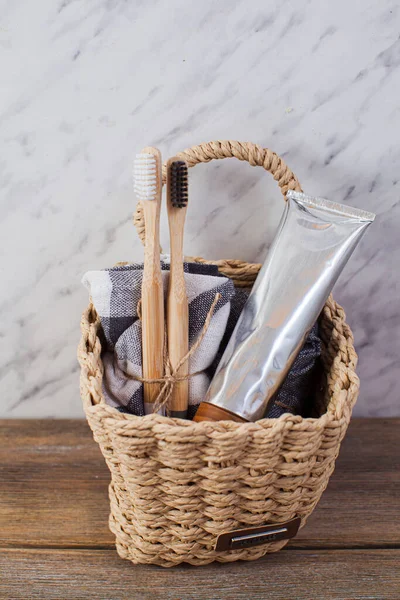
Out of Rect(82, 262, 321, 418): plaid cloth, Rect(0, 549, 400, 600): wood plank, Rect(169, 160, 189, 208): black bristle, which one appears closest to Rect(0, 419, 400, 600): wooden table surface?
Rect(0, 549, 400, 600): wood plank

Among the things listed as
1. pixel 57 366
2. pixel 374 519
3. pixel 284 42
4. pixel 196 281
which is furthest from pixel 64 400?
pixel 284 42

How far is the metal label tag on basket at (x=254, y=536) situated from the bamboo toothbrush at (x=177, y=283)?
117 millimetres

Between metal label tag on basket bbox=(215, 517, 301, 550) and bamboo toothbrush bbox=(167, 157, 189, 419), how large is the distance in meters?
0.12

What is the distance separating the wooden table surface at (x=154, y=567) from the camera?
1.52ft

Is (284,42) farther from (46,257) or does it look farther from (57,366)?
(57,366)

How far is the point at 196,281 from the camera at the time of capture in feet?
1.69

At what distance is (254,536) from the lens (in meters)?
0.46

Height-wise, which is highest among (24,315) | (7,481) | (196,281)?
(196,281)

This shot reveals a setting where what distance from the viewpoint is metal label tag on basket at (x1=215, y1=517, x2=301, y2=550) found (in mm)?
453

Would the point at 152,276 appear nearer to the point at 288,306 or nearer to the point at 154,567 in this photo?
the point at 288,306

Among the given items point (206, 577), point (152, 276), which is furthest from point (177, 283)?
point (206, 577)

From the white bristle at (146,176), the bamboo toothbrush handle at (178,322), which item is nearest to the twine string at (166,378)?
the bamboo toothbrush handle at (178,322)

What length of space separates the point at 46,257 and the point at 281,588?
1.42 feet

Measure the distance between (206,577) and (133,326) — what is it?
232 mm
